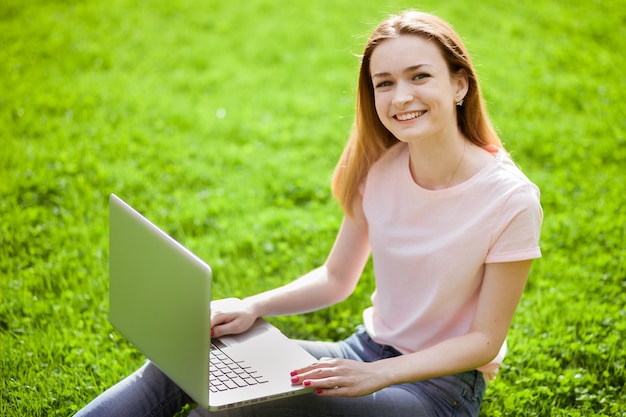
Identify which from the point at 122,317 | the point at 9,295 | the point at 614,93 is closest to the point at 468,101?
the point at 122,317

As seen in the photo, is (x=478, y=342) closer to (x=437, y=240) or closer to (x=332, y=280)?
(x=437, y=240)

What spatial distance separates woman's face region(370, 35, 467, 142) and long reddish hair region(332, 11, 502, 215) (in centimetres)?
3

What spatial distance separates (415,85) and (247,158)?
3124 millimetres

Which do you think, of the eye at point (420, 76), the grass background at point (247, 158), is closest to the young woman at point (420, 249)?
the eye at point (420, 76)

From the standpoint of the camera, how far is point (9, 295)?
13.0 feet

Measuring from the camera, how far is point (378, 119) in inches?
113

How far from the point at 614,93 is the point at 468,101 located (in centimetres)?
409

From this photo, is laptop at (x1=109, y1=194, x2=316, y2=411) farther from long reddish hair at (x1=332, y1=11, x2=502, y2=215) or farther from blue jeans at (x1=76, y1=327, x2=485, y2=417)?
long reddish hair at (x1=332, y1=11, x2=502, y2=215)

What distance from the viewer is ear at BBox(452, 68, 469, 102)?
2.67 meters

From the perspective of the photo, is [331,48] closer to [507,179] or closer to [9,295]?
[9,295]

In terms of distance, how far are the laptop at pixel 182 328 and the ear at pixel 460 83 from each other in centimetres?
95

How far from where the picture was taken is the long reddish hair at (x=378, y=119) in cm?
260

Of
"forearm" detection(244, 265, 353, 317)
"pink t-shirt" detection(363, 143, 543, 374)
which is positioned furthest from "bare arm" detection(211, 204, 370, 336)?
"pink t-shirt" detection(363, 143, 543, 374)

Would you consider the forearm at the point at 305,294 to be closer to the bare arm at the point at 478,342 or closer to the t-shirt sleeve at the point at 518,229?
the bare arm at the point at 478,342
